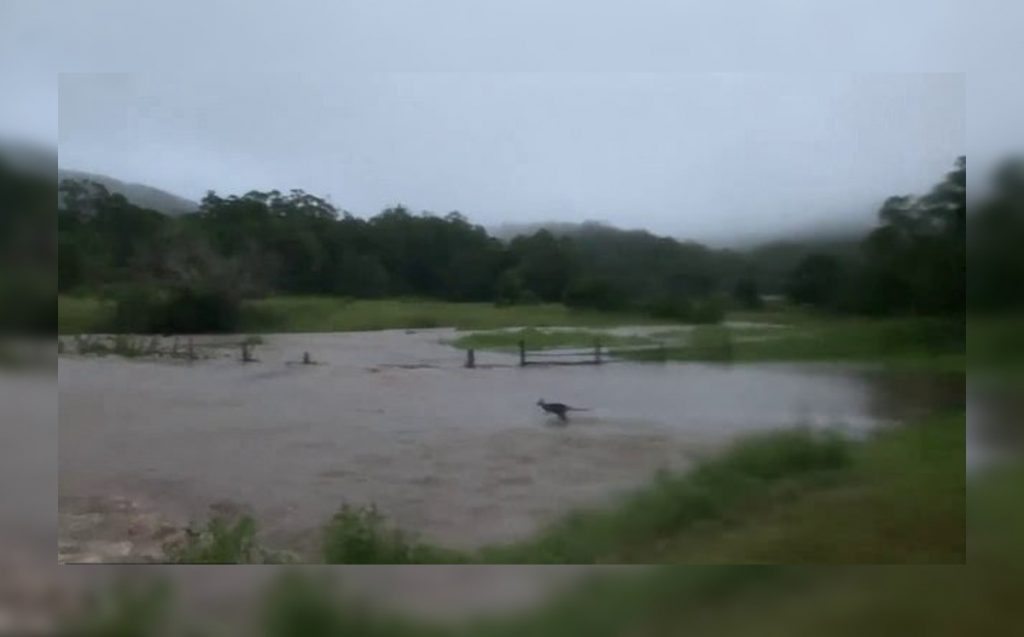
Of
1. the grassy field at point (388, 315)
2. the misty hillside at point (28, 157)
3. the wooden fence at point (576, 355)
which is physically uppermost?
the misty hillside at point (28, 157)

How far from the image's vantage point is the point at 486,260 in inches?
83.7

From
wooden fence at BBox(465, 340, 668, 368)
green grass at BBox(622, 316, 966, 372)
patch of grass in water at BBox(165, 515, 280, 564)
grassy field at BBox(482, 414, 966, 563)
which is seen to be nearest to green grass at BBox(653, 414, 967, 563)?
grassy field at BBox(482, 414, 966, 563)

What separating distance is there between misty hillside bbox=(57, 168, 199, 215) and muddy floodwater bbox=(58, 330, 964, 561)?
0.84 feet

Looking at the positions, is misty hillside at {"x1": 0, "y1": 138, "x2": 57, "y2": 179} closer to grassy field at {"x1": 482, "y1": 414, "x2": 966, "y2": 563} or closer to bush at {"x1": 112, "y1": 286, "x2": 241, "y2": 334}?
bush at {"x1": 112, "y1": 286, "x2": 241, "y2": 334}

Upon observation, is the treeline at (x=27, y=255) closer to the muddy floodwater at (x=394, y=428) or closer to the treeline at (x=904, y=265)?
the muddy floodwater at (x=394, y=428)

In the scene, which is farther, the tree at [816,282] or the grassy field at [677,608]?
the tree at [816,282]

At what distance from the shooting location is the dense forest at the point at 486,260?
211 cm

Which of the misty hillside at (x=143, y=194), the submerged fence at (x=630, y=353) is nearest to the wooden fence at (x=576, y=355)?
the submerged fence at (x=630, y=353)

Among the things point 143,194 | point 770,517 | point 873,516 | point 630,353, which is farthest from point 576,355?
point 143,194

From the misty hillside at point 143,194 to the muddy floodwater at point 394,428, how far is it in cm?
26

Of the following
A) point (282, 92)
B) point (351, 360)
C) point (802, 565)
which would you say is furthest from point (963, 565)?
point (282, 92)

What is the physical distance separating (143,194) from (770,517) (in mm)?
1319

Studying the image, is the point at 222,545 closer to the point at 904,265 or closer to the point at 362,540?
the point at 362,540

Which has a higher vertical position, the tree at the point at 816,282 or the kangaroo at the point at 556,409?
the tree at the point at 816,282
